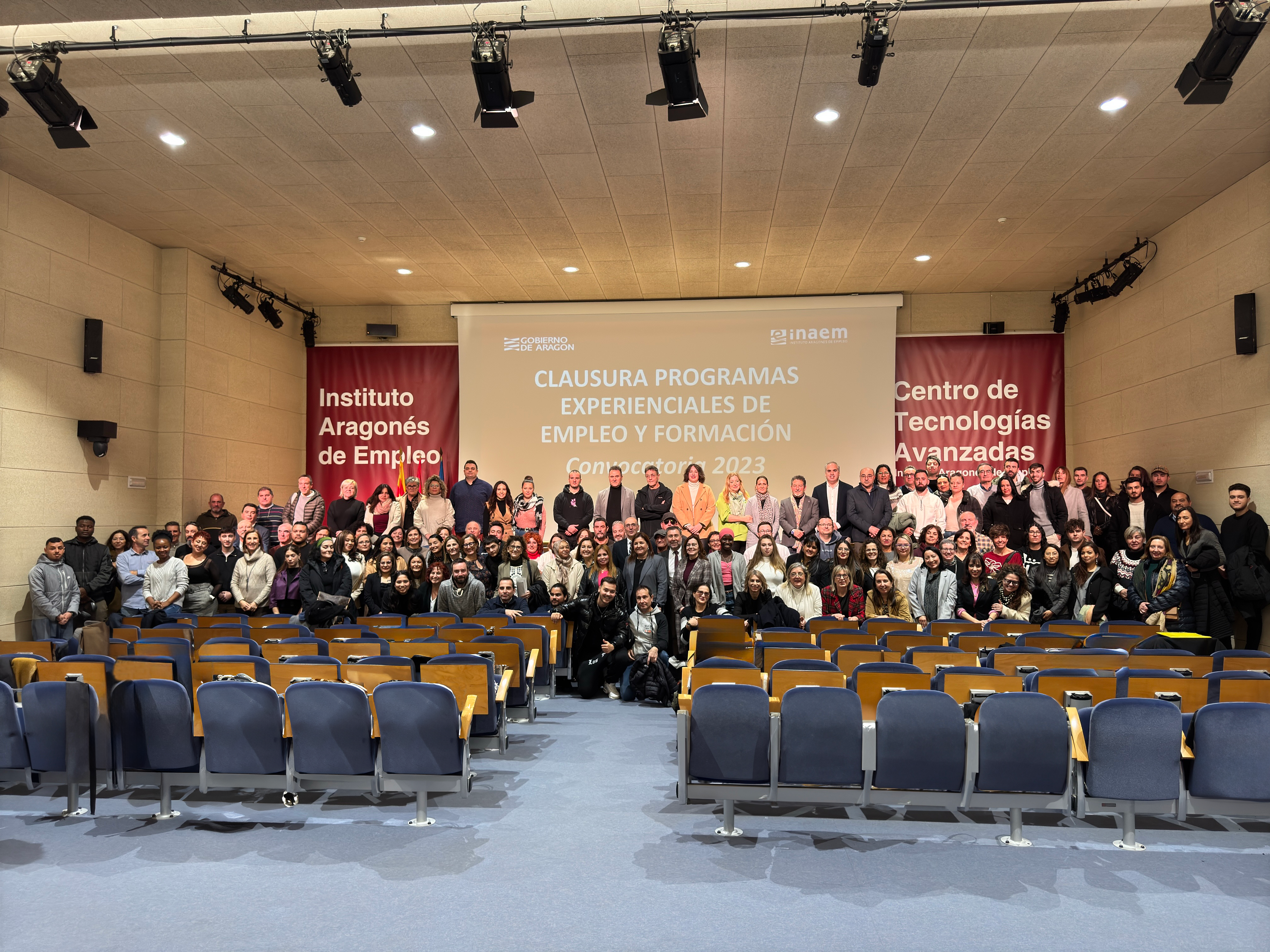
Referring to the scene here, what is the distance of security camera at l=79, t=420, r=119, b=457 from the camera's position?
366 inches

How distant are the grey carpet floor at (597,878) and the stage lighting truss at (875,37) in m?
4.65

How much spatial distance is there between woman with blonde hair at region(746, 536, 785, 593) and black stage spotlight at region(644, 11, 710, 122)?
13.7 feet

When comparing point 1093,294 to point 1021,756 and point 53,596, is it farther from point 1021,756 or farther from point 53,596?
point 53,596

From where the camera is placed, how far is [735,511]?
10766 millimetres

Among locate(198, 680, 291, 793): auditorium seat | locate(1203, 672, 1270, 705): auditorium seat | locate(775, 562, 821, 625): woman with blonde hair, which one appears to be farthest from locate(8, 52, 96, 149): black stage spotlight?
locate(1203, 672, 1270, 705): auditorium seat

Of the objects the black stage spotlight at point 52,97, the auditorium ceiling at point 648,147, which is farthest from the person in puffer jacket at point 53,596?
the black stage spotlight at point 52,97

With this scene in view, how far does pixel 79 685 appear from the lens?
460cm

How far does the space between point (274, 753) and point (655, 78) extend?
539cm

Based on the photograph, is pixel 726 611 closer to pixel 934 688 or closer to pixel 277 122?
pixel 934 688

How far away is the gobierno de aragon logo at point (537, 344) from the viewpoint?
12.8m

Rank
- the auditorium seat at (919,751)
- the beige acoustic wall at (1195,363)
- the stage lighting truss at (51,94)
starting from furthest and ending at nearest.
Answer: the beige acoustic wall at (1195,363) → the stage lighting truss at (51,94) → the auditorium seat at (919,751)

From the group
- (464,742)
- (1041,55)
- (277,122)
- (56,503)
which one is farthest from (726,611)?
(56,503)

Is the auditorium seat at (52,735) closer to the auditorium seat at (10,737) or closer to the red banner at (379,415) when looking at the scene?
the auditorium seat at (10,737)

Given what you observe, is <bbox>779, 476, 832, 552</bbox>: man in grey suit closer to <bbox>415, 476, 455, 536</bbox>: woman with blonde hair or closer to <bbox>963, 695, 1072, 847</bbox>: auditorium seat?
<bbox>415, 476, 455, 536</bbox>: woman with blonde hair
